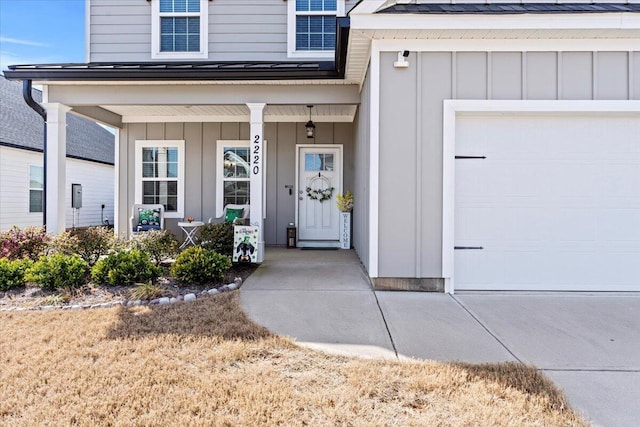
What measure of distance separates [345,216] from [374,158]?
334 cm

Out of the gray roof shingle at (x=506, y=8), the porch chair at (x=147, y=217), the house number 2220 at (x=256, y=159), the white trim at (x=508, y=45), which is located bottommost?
the porch chair at (x=147, y=217)

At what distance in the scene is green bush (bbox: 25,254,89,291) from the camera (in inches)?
168

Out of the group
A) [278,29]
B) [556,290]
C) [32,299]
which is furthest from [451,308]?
[278,29]

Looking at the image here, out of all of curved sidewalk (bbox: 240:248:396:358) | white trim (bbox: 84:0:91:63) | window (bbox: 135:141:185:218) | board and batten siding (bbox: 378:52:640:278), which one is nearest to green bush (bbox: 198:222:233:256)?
curved sidewalk (bbox: 240:248:396:358)

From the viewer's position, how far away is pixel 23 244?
16.8ft

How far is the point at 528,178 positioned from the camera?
4.49 m

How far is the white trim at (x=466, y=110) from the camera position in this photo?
4320mm

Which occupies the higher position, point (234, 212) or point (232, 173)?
point (232, 173)

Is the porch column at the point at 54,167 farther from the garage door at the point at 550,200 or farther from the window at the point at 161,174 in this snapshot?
the garage door at the point at 550,200

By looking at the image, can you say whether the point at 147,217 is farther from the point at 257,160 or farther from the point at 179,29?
the point at 179,29

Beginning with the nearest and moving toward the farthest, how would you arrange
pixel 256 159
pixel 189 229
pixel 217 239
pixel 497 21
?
pixel 497 21 < pixel 217 239 < pixel 256 159 < pixel 189 229

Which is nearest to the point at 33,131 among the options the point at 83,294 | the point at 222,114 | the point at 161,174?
the point at 161,174

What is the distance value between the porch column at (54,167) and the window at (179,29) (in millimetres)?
2420

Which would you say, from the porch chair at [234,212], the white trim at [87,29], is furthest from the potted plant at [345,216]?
the white trim at [87,29]
